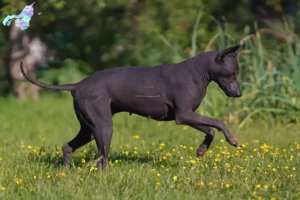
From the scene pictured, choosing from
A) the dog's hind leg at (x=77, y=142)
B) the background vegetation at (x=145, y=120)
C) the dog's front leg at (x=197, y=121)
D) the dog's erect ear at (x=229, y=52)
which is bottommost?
the background vegetation at (x=145, y=120)

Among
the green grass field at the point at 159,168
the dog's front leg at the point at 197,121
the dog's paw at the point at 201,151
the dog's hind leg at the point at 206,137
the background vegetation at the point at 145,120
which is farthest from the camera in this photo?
the dog's paw at the point at 201,151

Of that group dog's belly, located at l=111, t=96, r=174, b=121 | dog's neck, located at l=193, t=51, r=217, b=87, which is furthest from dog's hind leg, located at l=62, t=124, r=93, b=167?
dog's neck, located at l=193, t=51, r=217, b=87

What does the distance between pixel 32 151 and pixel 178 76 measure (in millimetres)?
2695

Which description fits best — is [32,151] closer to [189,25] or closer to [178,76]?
[178,76]

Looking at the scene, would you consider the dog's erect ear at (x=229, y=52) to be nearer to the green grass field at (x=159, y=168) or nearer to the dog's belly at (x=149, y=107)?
the dog's belly at (x=149, y=107)

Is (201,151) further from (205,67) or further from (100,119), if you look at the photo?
(100,119)

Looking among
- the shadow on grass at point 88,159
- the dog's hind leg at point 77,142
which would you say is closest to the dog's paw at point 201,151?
the shadow on grass at point 88,159

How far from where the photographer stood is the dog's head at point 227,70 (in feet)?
23.2

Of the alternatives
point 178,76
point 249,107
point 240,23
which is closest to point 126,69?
point 178,76

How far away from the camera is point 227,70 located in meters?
7.10

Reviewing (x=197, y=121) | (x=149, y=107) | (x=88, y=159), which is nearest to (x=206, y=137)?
(x=197, y=121)

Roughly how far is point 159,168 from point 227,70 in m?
1.13

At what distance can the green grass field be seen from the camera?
6078mm

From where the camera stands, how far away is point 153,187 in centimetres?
625
